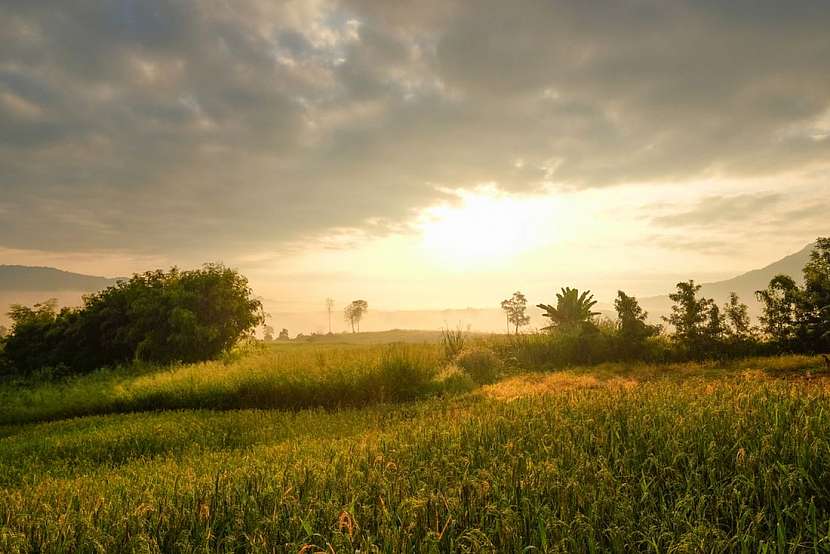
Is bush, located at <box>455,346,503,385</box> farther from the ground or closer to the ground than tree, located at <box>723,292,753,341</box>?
closer to the ground

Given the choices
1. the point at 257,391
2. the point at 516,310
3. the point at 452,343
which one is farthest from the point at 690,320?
the point at 516,310

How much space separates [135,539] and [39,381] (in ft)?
73.4

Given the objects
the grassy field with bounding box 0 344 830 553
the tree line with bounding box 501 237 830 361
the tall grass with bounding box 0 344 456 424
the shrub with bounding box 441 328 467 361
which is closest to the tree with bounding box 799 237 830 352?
the tree line with bounding box 501 237 830 361

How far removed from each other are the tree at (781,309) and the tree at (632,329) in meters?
3.58

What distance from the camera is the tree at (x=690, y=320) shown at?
16.8 metres

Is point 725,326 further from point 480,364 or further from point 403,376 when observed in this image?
point 403,376

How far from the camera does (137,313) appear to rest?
2311cm

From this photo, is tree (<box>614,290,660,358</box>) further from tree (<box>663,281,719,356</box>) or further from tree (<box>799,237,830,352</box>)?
tree (<box>799,237,830,352</box>)

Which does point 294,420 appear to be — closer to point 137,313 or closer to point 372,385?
point 372,385

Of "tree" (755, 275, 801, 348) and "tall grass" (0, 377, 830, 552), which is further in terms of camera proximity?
"tree" (755, 275, 801, 348)

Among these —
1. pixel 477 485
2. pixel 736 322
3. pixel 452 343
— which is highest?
pixel 736 322

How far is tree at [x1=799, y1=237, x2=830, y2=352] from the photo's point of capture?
1478 centimetres

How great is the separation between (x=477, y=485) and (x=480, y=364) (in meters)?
14.4

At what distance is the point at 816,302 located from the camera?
14.9 metres
